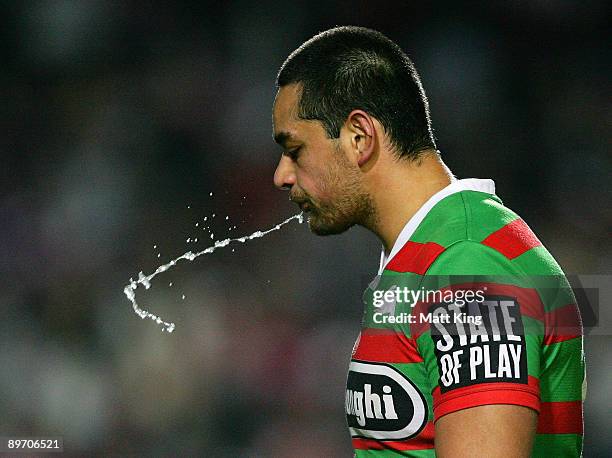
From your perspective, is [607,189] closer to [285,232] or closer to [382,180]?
[285,232]

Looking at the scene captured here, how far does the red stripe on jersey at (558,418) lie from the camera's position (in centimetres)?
151

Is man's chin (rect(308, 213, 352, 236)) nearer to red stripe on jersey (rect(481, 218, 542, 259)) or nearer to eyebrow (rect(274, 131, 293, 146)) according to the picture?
eyebrow (rect(274, 131, 293, 146))

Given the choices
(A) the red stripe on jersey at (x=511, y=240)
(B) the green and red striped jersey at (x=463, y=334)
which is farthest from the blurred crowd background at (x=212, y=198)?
(A) the red stripe on jersey at (x=511, y=240)

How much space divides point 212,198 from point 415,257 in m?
3.15

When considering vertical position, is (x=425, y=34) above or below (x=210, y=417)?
above

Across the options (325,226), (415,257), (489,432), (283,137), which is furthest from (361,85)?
(489,432)

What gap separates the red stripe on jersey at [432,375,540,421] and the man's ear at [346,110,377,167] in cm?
57

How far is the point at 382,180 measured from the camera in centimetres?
174

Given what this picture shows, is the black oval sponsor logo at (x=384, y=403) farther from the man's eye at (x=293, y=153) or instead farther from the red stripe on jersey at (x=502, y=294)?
the man's eye at (x=293, y=153)

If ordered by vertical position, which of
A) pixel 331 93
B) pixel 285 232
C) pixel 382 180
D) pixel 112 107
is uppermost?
pixel 112 107

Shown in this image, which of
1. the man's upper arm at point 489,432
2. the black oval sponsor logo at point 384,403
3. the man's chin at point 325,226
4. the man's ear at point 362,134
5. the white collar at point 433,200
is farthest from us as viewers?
the man's chin at point 325,226

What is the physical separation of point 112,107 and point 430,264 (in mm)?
3637

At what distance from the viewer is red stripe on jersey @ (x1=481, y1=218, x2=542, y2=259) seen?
1.43 meters

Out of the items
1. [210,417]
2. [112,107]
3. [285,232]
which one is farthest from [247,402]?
[112,107]
